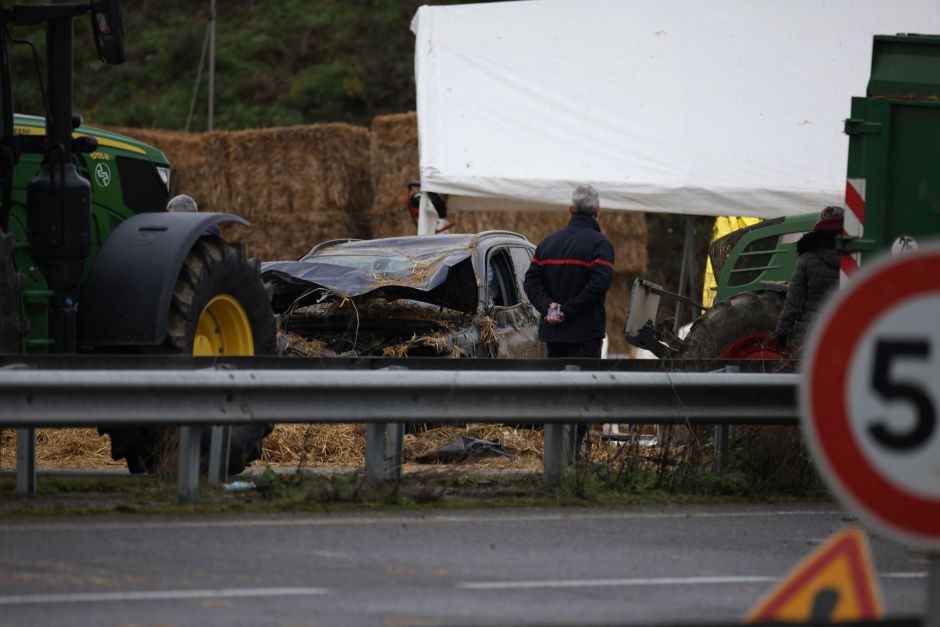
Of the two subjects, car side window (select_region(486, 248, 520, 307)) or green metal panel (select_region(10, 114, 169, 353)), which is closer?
green metal panel (select_region(10, 114, 169, 353))

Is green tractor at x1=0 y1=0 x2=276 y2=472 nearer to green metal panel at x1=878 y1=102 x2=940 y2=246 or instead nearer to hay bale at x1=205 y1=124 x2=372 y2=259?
green metal panel at x1=878 y1=102 x2=940 y2=246

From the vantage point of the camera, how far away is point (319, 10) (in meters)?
41.8

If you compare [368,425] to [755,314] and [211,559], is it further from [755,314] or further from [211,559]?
[755,314]

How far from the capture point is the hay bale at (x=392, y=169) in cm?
2334

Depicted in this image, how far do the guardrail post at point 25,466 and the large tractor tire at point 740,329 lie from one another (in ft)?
19.0

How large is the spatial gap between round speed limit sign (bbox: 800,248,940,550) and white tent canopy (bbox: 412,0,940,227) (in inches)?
517

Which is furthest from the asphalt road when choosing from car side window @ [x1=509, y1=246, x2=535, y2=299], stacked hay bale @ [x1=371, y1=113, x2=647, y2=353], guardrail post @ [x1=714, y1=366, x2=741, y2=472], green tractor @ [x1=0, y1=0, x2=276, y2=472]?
stacked hay bale @ [x1=371, y1=113, x2=647, y2=353]

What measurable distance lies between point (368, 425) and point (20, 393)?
6.00ft

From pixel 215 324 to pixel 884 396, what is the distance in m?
7.05

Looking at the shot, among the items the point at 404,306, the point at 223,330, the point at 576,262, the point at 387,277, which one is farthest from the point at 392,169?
the point at 223,330

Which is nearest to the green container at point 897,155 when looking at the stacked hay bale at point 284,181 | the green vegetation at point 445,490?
the green vegetation at point 445,490

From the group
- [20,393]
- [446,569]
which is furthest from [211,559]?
[20,393]

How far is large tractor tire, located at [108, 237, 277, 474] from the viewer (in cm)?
965

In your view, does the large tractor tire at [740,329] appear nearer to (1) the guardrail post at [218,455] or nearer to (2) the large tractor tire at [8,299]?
(1) the guardrail post at [218,455]
